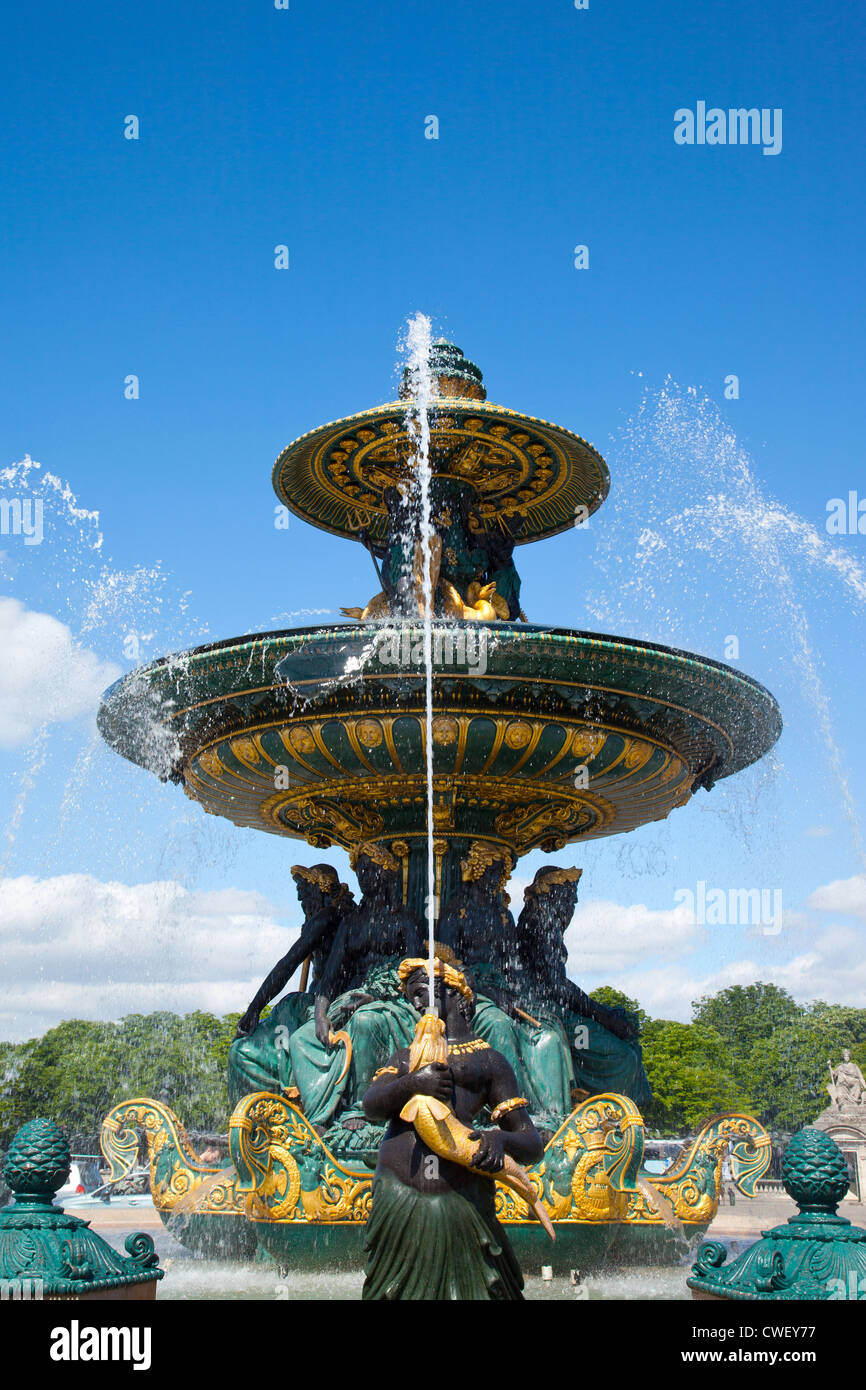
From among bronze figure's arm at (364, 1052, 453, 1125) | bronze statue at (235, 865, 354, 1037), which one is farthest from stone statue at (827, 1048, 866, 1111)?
bronze figure's arm at (364, 1052, 453, 1125)

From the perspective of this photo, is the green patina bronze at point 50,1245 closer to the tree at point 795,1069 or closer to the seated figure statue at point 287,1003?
the seated figure statue at point 287,1003

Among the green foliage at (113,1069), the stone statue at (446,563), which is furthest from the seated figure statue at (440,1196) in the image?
the green foliage at (113,1069)

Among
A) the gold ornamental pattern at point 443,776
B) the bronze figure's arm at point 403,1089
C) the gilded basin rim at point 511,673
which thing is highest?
the gilded basin rim at point 511,673

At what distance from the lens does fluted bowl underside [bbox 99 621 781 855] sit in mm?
8453

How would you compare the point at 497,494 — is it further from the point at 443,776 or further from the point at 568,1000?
the point at 568,1000

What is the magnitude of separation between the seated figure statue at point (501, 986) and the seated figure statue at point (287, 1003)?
3.39ft

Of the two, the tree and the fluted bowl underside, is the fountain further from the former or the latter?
the tree

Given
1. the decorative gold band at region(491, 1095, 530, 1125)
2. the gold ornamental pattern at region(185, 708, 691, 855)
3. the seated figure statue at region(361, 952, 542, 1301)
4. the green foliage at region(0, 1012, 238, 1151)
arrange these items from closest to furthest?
the seated figure statue at region(361, 952, 542, 1301), the decorative gold band at region(491, 1095, 530, 1125), the gold ornamental pattern at region(185, 708, 691, 855), the green foliage at region(0, 1012, 238, 1151)

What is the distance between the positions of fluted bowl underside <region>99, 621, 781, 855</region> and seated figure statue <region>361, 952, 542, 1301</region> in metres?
3.75

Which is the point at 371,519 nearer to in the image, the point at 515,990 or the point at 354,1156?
the point at 515,990

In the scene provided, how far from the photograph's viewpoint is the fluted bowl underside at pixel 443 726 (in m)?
8.45

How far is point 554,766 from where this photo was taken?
9.41 m

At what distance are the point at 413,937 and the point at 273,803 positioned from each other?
1.80 meters

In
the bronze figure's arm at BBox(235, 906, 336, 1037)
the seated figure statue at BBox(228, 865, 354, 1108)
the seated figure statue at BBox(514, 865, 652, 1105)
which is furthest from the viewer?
the bronze figure's arm at BBox(235, 906, 336, 1037)
